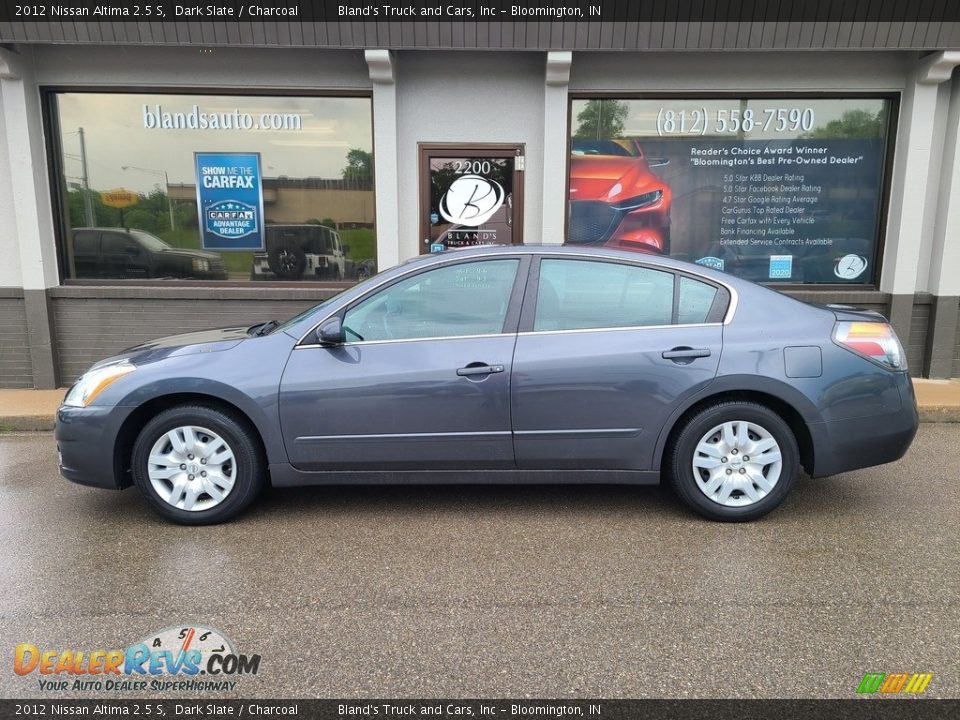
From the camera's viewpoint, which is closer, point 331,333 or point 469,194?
point 331,333

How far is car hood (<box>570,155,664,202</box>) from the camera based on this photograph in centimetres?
739

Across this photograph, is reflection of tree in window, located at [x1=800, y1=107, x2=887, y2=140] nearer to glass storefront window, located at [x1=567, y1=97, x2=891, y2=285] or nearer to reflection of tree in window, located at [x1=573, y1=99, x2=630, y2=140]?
glass storefront window, located at [x1=567, y1=97, x2=891, y2=285]

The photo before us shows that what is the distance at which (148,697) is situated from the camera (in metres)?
2.40

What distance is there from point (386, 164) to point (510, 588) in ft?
16.9

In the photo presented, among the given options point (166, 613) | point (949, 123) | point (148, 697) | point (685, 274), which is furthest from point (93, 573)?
point (949, 123)

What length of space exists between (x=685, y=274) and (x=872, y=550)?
1738 mm

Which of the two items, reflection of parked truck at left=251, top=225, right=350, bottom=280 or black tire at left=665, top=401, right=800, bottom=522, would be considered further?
reflection of parked truck at left=251, top=225, right=350, bottom=280

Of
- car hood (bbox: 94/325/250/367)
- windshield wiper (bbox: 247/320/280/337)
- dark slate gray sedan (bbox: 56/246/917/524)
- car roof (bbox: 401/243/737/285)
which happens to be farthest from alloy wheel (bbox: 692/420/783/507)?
car hood (bbox: 94/325/250/367)

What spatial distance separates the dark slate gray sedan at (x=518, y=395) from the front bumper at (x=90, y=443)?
0.04ft

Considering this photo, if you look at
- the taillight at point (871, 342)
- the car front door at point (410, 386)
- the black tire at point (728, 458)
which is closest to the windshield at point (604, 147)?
the car front door at point (410, 386)

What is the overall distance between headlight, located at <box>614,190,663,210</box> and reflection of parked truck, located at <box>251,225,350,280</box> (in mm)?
3112

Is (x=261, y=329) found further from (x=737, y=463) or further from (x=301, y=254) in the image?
(x=301, y=254)

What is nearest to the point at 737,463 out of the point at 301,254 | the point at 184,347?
the point at 184,347
